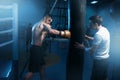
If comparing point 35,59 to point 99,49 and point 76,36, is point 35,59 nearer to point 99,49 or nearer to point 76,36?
point 99,49

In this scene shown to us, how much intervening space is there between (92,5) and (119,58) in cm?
1619

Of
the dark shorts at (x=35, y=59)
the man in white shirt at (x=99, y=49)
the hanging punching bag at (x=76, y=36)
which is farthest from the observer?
the dark shorts at (x=35, y=59)

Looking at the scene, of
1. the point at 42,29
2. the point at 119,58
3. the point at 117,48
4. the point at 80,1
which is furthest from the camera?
the point at 117,48

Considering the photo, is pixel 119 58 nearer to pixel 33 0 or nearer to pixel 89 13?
pixel 33 0

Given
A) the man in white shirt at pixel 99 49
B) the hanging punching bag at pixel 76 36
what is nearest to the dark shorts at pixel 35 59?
the man in white shirt at pixel 99 49

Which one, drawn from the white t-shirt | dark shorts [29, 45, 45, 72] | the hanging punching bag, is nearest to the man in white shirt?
the white t-shirt

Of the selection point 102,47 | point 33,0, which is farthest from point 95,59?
point 33,0

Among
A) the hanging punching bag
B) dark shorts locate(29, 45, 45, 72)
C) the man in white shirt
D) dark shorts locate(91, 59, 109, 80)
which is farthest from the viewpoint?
dark shorts locate(29, 45, 45, 72)

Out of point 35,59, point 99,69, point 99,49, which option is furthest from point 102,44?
point 35,59

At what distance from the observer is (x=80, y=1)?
2.72m

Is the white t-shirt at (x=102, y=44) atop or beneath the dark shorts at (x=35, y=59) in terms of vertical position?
atop

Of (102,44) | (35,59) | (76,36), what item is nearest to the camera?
(76,36)

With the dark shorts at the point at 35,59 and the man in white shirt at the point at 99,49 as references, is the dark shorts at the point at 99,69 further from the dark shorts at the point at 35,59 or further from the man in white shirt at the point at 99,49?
the dark shorts at the point at 35,59

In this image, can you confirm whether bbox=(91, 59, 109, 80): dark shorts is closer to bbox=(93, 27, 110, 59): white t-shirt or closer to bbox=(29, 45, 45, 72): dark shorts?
bbox=(93, 27, 110, 59): white t-shirt
